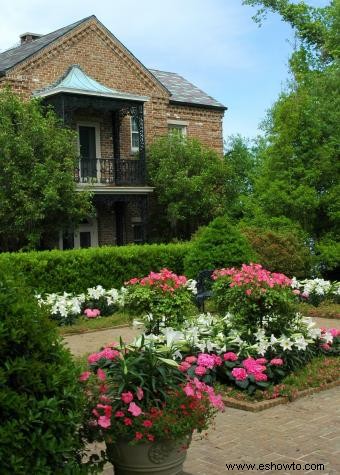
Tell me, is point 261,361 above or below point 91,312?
above

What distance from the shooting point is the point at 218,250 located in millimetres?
14625

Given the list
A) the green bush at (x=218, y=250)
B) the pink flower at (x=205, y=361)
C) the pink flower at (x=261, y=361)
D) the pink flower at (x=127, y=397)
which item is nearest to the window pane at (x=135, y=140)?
the green bush at (x=218, y=250)

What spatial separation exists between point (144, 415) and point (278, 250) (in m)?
12.3

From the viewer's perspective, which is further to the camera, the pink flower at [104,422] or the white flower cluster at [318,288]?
the white flower cluster at [318,288]

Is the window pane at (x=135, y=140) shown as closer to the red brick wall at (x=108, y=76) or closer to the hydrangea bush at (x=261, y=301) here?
the red brick wall at (x=108, y=76)

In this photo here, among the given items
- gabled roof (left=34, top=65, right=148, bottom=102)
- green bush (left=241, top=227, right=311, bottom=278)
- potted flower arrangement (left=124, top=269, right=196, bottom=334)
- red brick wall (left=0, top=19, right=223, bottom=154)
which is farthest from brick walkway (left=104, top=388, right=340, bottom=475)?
red brick wall (left=0, top=19, right=223, bottom=154)

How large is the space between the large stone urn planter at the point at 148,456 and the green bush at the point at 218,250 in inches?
411

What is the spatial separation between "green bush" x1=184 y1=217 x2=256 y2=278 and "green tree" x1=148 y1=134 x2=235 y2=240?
22.3 feet

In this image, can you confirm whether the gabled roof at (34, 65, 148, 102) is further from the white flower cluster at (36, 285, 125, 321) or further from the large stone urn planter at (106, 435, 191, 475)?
the large stone urn planter at (106, 435, 191, 475)

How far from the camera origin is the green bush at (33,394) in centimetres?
319

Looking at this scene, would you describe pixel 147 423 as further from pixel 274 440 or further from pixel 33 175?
pixel 33 175

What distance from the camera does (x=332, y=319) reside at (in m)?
12.6

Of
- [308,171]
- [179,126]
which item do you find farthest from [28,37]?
[308,171]

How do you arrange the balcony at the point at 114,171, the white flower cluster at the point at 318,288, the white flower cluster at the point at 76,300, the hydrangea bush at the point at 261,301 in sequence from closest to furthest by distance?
1. the hydrangea bush at the point at 261,301
2. the white flower cluster at the point at 76,300
3. the white flower cluster at the point at 318,288
4. the balcony at the point at 114,171
